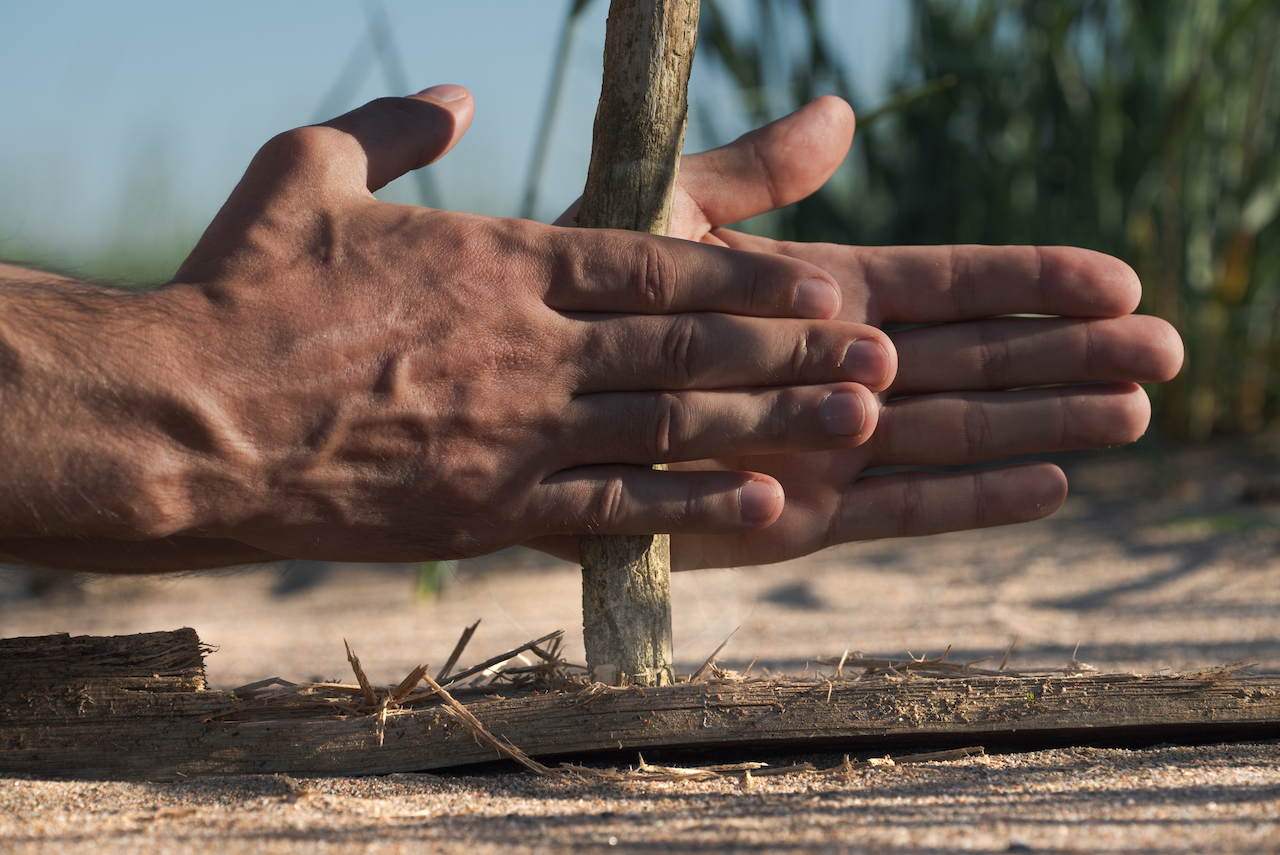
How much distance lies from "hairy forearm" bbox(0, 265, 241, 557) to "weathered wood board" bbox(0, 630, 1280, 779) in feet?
0.80

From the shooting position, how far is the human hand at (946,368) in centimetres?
149

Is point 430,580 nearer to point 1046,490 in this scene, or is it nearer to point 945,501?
point 945,501

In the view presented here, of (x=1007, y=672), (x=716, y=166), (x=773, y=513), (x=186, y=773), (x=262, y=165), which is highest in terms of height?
(x=716, y=166)

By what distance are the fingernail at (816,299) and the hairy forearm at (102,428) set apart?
79cm

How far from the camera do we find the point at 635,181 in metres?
1.34

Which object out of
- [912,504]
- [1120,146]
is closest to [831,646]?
[912,504]

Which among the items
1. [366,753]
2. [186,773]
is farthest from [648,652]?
[186,773]

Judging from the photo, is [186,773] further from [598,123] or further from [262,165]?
[598,123]

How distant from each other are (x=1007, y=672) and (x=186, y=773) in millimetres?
1112

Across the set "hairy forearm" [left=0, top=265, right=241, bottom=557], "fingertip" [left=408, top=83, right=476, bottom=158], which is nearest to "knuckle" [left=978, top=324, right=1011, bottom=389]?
"fingertip" [left=408, top=83, right=476, bottom=158]

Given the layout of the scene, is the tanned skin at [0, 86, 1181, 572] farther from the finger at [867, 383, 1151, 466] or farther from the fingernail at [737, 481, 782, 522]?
the finger at [867, 383, 1151, 466]

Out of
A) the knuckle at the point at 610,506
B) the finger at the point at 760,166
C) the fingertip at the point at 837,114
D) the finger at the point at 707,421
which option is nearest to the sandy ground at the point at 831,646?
the knuckle at the point at 610,506

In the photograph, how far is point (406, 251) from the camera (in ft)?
4.14

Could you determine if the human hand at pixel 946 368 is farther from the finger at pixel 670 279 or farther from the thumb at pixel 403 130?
the thumb at pixel 403 130
